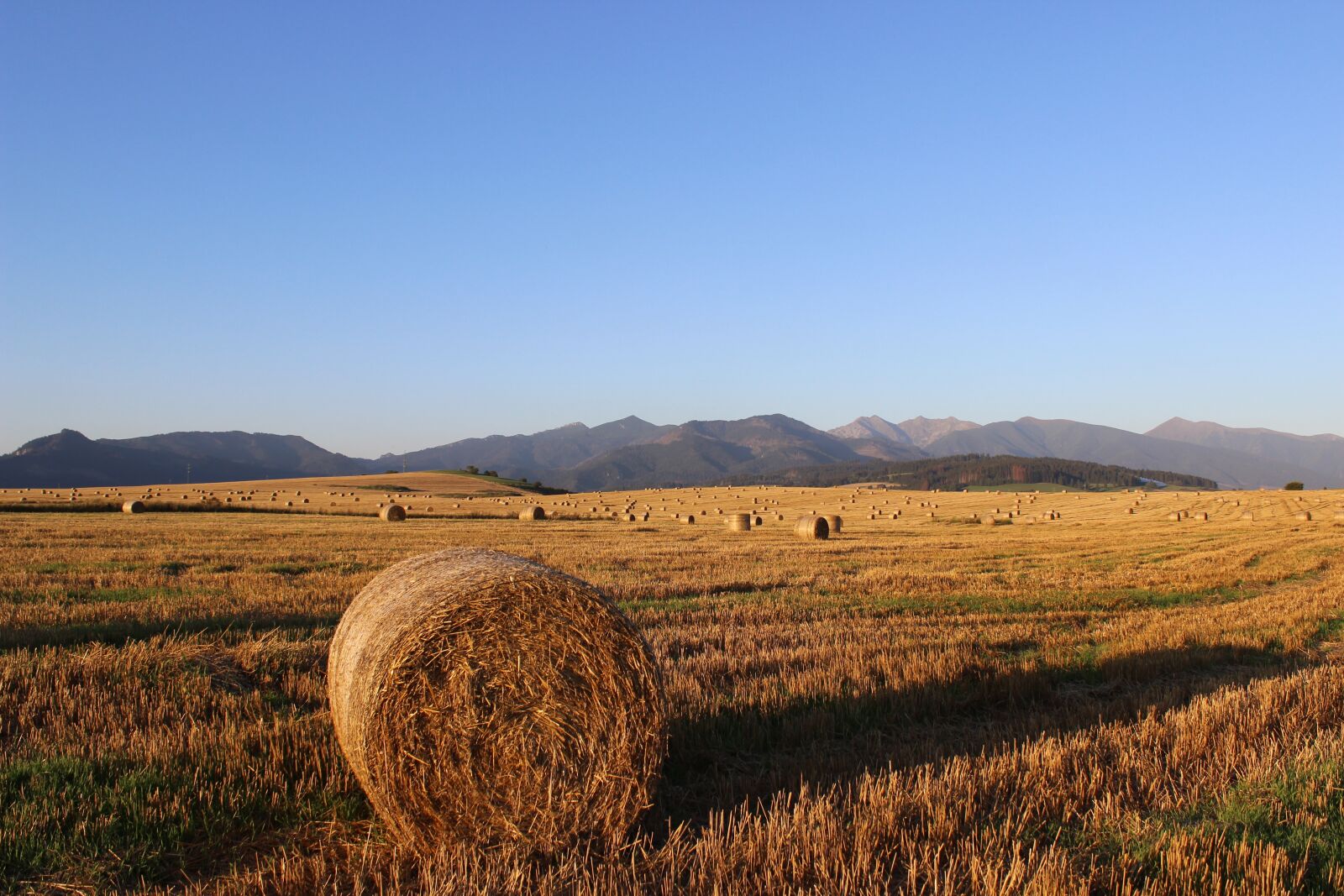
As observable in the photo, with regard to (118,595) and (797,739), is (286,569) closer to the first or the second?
(118,595)

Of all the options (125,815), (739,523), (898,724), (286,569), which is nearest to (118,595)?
(286,569)

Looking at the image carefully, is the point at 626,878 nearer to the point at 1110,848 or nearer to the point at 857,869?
the point at 857,869

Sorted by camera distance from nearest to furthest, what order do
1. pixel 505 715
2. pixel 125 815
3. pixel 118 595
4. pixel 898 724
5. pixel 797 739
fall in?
pixel 125 815
pixel 505 715
pixel 797 739
pixel 898 724
pixel 118 595

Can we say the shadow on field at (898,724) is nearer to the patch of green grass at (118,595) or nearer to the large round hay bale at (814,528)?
the patch of green grass at (118,595)

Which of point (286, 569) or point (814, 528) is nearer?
point (286, 569)

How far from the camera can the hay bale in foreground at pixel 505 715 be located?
4.94 m

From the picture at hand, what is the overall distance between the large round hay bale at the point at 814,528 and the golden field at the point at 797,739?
1406cm

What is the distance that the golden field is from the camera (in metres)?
4.25

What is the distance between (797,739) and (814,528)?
949 inches

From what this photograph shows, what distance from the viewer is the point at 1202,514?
4256 cm

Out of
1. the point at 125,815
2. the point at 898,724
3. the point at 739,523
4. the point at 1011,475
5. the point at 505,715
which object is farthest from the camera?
the point at 1011,475

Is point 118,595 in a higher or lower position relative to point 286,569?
higher

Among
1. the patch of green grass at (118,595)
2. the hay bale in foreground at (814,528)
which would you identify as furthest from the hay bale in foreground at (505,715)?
the hay bale in foreground at (814,528)

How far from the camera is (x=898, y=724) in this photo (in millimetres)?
6973
